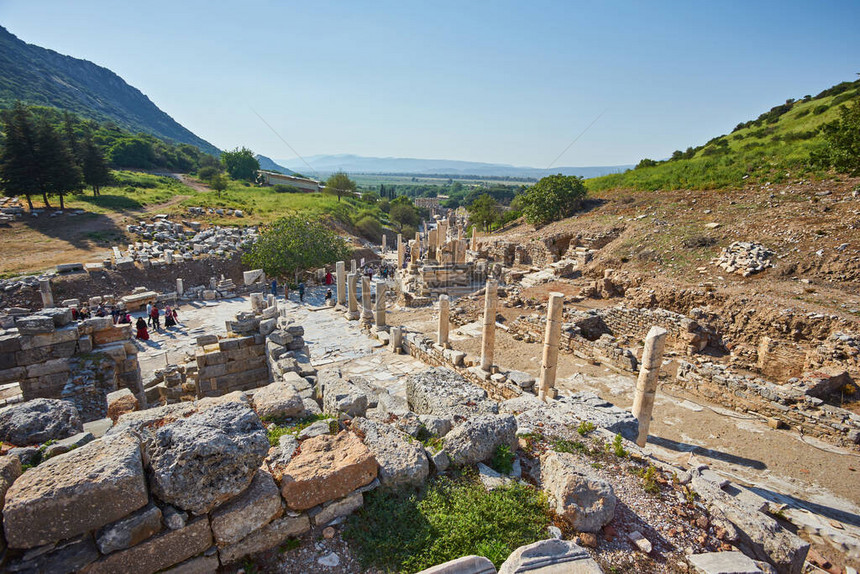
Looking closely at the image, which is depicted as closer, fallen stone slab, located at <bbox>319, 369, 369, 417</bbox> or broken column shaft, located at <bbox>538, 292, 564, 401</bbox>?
fallen stone slab, located at <bbox>319, 369, 369, 417</bbox>

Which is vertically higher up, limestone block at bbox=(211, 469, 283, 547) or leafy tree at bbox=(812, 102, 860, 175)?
leafy tree at bbox=(812, 102, 860, 175)

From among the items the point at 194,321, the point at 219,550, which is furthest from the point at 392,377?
the point at 194,321

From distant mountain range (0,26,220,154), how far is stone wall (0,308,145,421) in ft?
329

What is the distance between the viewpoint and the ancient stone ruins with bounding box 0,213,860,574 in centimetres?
342

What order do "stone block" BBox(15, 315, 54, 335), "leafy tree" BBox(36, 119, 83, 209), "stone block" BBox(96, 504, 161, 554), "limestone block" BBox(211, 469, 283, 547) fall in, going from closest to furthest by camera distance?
"stone block" BBox(96, 504, 161, 554) → "limestone block" BBox(211, 469, 283, 547) → "stone block" BBox(15, 315, 54, 335) → "leafy tree" BBox(36, 119, 83, 209)

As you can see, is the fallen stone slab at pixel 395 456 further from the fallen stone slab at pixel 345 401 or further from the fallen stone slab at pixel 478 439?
the fallen stone slab at pixel 345 401

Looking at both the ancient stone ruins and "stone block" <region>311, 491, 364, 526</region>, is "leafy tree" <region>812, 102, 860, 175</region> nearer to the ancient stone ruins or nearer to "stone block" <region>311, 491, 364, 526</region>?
the ancient stone ruins

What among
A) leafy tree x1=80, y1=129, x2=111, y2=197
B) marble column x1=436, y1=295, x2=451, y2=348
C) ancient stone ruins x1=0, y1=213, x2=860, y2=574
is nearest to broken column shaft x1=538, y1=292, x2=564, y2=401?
ancient stone ruins x1=0, y1=213, x2=860, y2=574

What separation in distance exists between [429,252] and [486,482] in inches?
1054

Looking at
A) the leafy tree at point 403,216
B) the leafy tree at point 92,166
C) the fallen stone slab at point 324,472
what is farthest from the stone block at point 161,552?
the leafy tree at point 403,216

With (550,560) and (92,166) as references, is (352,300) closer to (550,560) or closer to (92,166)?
(550,560)

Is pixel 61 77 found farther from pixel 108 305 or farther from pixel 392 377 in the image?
pixel 392 377

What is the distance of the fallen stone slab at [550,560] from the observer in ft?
11.4

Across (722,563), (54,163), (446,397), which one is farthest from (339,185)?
(722,563)
